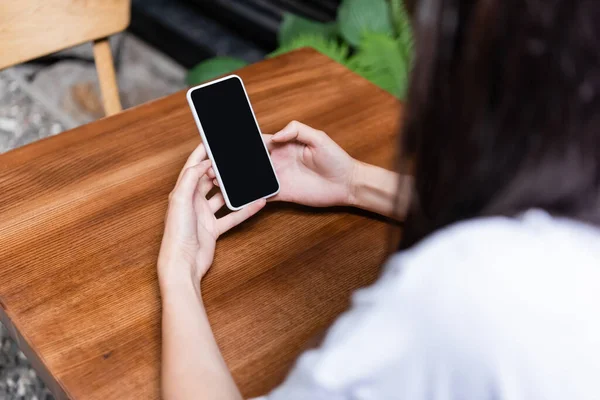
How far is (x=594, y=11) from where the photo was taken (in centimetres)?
36

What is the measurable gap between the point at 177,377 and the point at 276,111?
498 millimetres

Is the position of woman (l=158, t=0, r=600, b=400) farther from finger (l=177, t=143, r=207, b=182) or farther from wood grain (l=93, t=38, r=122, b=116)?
wood grain (l=93, t=38, r=122, b=116)

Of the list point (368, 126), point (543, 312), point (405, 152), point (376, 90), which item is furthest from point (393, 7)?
point (543, 312)

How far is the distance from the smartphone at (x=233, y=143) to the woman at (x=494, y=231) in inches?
13.8

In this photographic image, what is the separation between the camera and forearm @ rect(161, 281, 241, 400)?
1.86 feet

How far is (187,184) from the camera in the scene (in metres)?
0.72

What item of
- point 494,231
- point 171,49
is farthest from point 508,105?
point 171,49

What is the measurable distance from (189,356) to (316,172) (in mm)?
347

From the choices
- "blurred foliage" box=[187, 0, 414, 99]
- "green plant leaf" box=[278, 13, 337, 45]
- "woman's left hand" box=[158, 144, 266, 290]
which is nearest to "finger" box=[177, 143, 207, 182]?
"woman's left hand" box=[158, 144, 266, 290]

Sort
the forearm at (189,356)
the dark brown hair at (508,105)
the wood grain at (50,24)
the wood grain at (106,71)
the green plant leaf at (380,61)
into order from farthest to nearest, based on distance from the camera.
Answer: the green plant leaf at (380,61)
the wood grain at (106,71)
the wood grain at (50,24)
the forearm at (189,356)
the dark brown hair at (508,105)

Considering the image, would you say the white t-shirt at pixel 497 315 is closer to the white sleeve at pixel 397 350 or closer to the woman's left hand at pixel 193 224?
the white sleeve at pixel 397 350

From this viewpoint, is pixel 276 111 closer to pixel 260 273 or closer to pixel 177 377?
pixel 260 273

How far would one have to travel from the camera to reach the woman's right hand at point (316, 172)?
810mm

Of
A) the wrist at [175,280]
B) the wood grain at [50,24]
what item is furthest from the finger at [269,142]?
the wood grain at [50,24]
